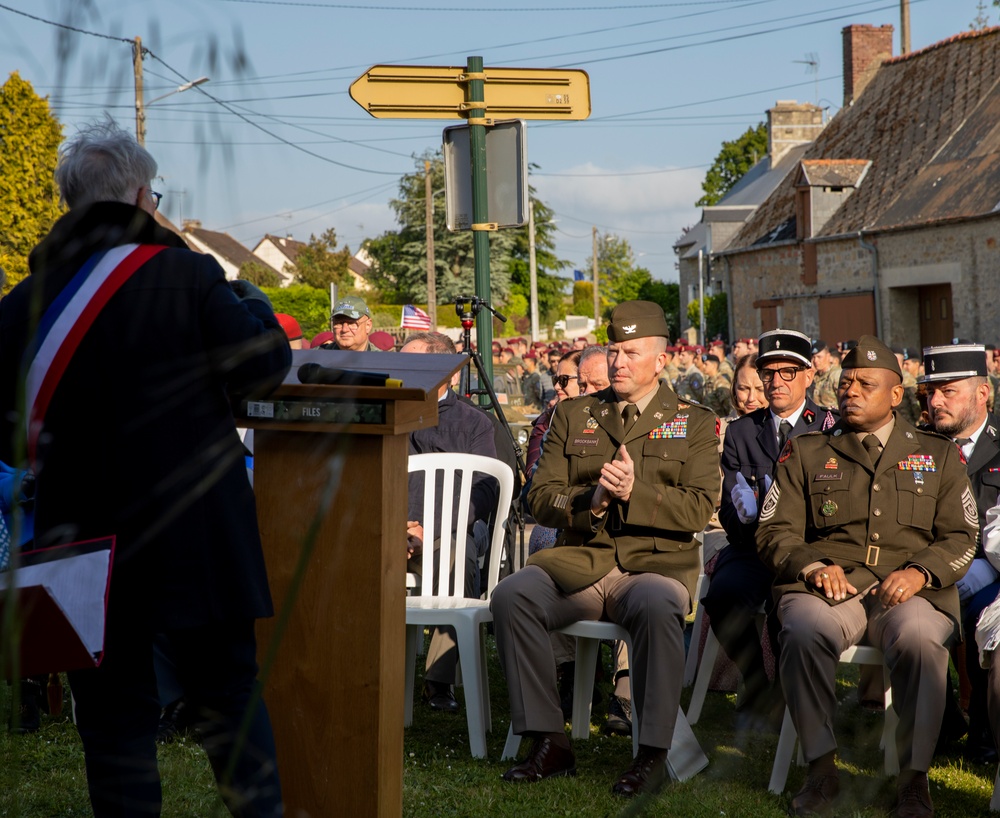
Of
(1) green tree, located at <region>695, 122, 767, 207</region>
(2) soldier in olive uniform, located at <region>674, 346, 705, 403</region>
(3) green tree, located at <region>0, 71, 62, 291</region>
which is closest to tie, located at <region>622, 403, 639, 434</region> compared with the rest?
(3) green tree, located at <region>0, 71, 62, 291</region>

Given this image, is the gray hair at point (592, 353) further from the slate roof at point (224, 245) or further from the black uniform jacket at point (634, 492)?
the slate roof at point (224, 245)

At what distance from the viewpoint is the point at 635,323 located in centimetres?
428

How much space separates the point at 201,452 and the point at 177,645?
0.47 m

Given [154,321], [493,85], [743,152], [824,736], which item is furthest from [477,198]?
[743,152]

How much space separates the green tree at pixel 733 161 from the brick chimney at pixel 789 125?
35.9ft

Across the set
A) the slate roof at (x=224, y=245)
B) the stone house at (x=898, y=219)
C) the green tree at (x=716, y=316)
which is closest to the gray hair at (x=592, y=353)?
the slate roof at (x=224, y=245)

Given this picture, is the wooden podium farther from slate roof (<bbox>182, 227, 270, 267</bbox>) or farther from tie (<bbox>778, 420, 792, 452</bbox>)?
tie (<bbox>778, 420, 792, 452</bbox>)

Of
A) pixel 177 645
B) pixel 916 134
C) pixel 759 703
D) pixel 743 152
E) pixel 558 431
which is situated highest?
pixel 743 152

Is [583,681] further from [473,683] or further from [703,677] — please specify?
[703,677]

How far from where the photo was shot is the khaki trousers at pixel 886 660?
3486 millimetres

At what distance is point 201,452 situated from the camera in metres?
2.11

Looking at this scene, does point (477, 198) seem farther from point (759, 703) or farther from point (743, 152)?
point (743, 152)

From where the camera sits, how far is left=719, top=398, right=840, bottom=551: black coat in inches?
189

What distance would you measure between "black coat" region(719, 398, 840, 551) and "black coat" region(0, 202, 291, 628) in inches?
112
